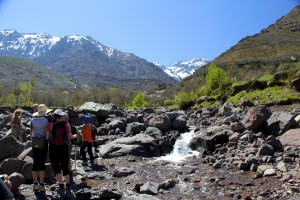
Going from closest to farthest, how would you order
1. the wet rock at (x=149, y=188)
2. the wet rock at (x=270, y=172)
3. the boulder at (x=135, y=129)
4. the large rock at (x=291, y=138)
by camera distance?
the wet rock at (x=149, y=188), the wet rock at (x=270, y=172), the large rock at (x=291, y=138), the boulder at (x=135, y=129)

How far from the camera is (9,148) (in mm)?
16672

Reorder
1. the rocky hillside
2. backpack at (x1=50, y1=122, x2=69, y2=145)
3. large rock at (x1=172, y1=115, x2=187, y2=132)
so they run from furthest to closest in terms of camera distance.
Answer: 1. the rocky hillside
2. large rock at (x1=172, y1=115, x2=187, y2=132)
3. backpack at (x1=50, y1=122, x2=69, y2=145)

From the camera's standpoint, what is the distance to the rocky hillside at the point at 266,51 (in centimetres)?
12529

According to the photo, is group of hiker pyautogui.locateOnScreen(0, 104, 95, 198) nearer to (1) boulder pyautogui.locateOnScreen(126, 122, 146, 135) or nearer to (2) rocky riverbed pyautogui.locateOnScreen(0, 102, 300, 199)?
(2) rocky riverbed pyautogui.locateOnScreen(0, 102, 300, 199)

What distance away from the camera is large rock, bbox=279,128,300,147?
1872 cm

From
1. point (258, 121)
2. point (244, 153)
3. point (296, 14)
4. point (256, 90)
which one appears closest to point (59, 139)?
point (244, 153)

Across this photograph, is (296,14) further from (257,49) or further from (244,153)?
(244,153)

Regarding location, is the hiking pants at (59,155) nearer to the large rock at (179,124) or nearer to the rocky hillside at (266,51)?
the large rock at (179,124)

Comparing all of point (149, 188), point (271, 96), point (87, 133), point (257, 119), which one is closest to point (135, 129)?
point (87, 133)

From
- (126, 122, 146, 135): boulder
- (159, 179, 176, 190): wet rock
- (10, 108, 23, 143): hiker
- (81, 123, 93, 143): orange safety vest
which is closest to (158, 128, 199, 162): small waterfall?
(126, 122, 146, 135): boulder

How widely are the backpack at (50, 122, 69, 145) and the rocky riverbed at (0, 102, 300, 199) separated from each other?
1.95 m

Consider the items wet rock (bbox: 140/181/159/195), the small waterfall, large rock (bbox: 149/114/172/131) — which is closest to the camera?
wet rock (bbox: 140/181/159/195)

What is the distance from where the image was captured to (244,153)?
1870 cm

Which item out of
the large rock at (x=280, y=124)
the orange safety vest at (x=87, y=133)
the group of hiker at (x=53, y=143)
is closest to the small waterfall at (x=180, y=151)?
the large rock at (x=280, y=124)
